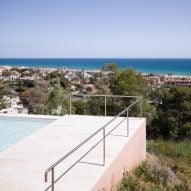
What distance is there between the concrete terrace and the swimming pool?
0.64 metres

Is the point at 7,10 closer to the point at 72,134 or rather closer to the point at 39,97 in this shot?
the point at 39,97

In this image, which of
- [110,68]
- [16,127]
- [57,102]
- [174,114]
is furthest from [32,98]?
[174,114]

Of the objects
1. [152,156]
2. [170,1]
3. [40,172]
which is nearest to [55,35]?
[170,1]

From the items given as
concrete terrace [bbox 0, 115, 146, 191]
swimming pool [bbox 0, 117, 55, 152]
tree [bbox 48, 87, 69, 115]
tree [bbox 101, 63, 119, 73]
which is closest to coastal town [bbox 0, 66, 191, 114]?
tree [bbox 101, 63, 119, 73]

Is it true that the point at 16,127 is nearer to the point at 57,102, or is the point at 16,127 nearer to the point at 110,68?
the point at 57,102

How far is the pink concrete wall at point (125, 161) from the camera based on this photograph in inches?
221

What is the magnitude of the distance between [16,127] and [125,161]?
414 cm

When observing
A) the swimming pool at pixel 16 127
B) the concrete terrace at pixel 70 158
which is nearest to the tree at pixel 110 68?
the swimming pool at pixel 16 127

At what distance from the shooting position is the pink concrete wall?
562 cm

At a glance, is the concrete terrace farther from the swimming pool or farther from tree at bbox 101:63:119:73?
tree at bbox 101:63:119:73

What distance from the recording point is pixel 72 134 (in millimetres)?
8289

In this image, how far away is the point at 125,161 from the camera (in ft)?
23.4

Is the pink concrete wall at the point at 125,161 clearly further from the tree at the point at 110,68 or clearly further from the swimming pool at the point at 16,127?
the tree at the point at 110,68

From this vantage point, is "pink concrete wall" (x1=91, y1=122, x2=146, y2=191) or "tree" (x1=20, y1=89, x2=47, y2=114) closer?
"pink concrete wall" (x1=91, y1=122, x2=146, y2=191)
